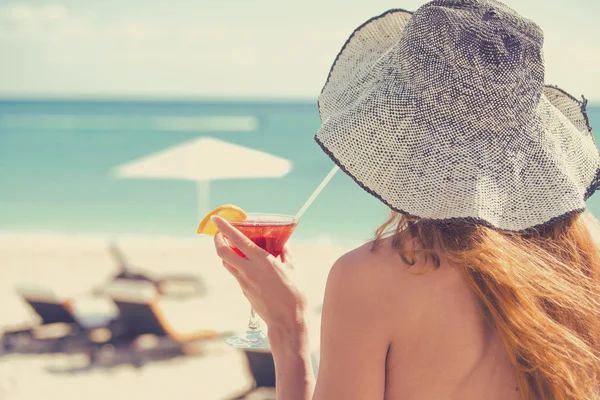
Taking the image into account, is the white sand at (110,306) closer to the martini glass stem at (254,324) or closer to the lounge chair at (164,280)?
the lounge chair at (164,280)

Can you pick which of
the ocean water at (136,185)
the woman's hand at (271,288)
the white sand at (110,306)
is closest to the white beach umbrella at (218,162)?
the ocean water at (136,185)

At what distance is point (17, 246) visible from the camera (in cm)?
1227

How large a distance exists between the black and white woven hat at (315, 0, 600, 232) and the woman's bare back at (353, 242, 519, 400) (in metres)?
0.14

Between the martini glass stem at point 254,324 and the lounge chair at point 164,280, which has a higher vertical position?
the martini glass stem at point 254,324

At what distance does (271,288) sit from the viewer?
1791 mm

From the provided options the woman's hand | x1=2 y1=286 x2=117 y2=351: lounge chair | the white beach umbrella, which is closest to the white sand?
the woman's hand

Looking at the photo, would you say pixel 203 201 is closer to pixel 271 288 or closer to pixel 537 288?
pixel 271 288

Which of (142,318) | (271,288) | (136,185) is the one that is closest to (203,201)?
(136,185)

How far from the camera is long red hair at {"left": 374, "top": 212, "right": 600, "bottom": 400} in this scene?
1.43 m

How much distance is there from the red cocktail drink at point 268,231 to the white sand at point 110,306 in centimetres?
34

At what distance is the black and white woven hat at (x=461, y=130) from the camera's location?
53.5 inches

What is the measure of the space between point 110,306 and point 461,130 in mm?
7945

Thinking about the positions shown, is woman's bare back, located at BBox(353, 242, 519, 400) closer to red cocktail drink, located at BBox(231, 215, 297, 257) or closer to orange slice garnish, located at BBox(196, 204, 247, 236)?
red cocktail drink, located at BBox(231, 215, 297, 257)

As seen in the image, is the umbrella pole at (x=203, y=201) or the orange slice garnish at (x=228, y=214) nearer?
the orange slice garnish at (x=228, y=214)
